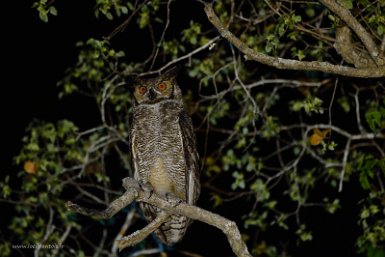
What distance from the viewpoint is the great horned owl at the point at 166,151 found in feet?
13.4

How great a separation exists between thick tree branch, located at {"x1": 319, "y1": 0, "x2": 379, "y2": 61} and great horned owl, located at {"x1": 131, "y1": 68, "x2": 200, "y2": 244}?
4.78 ft

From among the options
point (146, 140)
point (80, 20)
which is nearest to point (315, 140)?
point (146, 140)

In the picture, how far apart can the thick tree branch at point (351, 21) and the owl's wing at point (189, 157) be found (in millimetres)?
1453

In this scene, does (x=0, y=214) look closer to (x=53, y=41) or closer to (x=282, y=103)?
(x=53, y=41)

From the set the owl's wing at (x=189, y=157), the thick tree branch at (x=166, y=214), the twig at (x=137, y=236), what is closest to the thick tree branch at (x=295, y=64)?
the thick tree branch at (x=166, y=214)

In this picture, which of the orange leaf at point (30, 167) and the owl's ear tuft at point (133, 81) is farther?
the orange leaf at point (30, 167)

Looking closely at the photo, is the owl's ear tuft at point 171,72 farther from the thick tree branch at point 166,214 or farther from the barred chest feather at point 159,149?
the thick tree branch at point 166,214

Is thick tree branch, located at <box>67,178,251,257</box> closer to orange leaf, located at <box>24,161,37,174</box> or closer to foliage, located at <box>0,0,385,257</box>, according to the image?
foliage, located at <box>0,0,385,257</box>

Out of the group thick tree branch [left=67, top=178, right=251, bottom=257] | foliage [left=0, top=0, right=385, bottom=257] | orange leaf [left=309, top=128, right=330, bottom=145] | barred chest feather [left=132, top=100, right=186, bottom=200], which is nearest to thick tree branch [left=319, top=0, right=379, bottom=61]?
foliage [left=0, top=0, right=385, bottom=257]

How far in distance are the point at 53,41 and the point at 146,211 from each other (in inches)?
99.9

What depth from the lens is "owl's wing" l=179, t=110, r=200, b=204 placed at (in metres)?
4.10

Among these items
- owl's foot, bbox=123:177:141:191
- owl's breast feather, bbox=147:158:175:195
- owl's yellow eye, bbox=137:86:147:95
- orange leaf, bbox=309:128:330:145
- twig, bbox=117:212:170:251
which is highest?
owl's yellow eye, bbox=137:86:147:95

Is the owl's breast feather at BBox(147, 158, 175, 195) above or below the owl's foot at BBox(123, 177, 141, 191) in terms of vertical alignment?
below

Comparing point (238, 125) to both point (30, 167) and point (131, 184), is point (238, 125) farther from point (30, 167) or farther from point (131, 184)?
point (131, 184)
